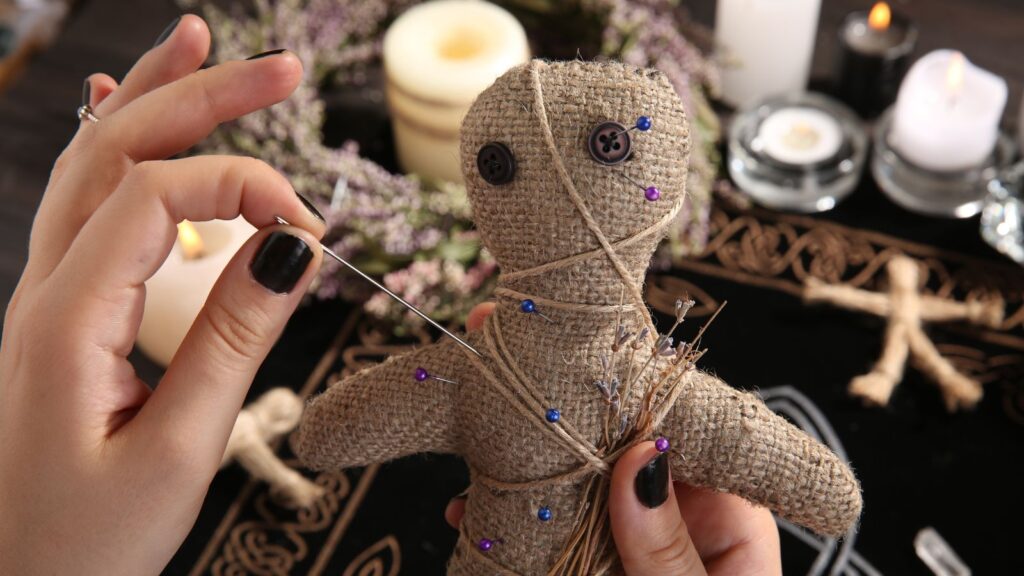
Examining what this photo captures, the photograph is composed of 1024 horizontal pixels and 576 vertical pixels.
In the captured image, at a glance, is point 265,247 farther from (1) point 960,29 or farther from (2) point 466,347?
(1) point 960,29

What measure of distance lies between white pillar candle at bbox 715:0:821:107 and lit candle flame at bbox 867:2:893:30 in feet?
0.19

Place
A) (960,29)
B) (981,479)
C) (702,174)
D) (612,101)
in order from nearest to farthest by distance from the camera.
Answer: (612,101) < (981,479) < (702,174) < (960,29)

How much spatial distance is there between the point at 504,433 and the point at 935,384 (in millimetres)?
501

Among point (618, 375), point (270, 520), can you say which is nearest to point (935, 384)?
point (618, 375)

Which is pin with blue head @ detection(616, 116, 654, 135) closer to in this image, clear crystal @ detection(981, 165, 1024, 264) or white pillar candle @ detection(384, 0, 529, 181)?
white pillar candle @ detection(384, 0, 529, 181)

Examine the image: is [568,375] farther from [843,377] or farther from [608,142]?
[843,377]

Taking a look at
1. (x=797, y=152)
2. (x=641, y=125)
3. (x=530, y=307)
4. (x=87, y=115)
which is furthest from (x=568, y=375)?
(x=797, y=152)

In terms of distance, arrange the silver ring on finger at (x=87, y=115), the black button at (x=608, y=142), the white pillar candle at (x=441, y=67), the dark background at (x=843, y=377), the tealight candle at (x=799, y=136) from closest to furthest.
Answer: the black button at (x=608, y=142) < the silver ring on finger at (x=87, y=115) < the dark background at (x=843, y=377) < the white pillar candle at (x=441, y=67) < the tealight candle at (x=799, y=136)

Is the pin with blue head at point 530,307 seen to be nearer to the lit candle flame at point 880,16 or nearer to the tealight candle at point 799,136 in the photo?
the tealight candle at point 799,136

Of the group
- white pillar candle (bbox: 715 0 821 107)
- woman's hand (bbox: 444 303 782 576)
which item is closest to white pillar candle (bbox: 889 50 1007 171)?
white pillar candle (bbox: 715 0 821 107)

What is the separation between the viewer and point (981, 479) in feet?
2.86

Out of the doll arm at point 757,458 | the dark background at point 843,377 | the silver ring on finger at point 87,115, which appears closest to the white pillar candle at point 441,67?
the dark background at point 843,377

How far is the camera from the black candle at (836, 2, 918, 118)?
1097 millimetres

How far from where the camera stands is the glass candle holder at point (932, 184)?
1.05m
